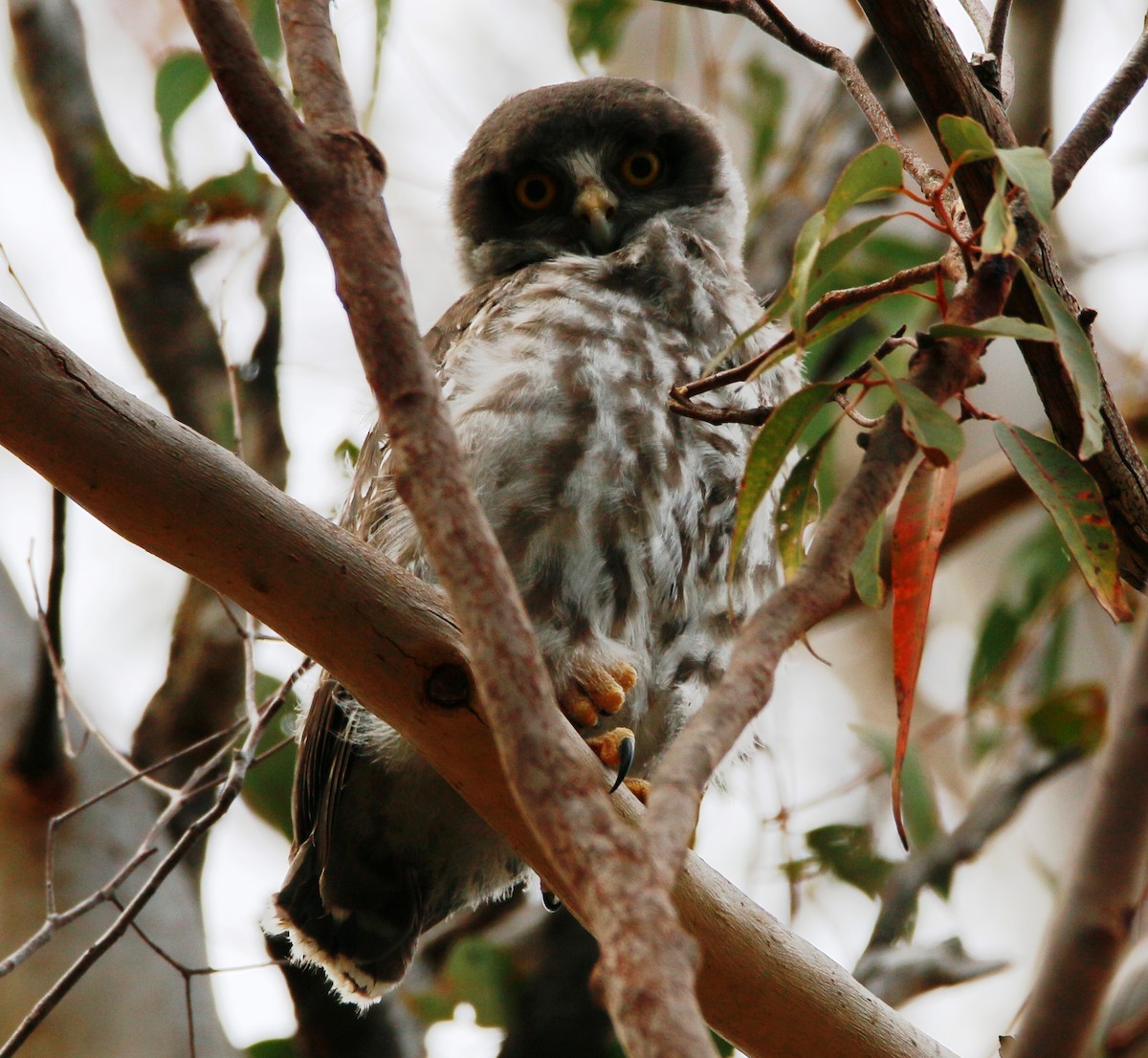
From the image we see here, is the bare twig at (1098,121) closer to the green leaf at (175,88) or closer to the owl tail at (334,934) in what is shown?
the owl tail at (334,934)

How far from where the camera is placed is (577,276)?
323 cm

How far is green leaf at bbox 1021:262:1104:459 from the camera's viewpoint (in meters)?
1.54

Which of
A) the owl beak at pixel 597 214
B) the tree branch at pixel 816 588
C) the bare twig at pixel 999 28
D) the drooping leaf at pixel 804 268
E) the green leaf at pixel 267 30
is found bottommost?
the tree branch at pixel 816 588

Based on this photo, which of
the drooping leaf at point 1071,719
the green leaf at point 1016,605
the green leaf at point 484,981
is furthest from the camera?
the green leaf at point 1016,605

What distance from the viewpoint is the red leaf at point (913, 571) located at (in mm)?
1626

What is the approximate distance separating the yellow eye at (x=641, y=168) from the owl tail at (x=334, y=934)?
208 centimetres

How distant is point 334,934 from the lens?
2881mm

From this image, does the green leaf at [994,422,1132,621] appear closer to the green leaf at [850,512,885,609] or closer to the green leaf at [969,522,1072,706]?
the green leaf at [850,512,885,609]

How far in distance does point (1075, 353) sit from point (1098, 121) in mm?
500

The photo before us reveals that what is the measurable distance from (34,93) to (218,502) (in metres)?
4.02

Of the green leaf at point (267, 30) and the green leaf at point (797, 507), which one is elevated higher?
the green leaf at point (267, 30)

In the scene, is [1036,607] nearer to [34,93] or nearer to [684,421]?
[684,421]

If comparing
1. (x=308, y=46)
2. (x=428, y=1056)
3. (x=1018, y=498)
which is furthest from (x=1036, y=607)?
(x=308, y=46)

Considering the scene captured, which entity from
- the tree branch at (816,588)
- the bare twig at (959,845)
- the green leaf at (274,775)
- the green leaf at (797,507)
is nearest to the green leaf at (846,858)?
the bare twig at (959,845)
